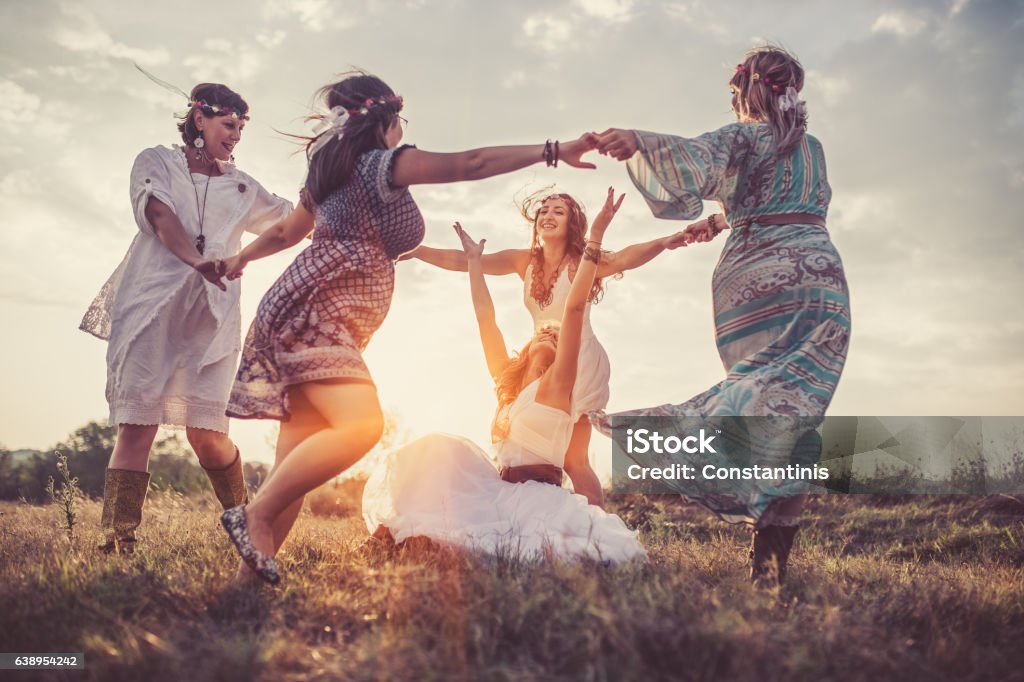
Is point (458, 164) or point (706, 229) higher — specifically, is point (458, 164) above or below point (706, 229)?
below

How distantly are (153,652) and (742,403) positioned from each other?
2769mm

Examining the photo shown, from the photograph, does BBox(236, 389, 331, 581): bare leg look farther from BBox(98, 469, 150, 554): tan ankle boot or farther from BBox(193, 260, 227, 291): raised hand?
BBox(98, 469, 150, 554): tan ankle boot

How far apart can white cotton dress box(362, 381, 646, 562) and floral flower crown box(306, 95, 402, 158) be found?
1.83m

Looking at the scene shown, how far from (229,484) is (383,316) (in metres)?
2.11

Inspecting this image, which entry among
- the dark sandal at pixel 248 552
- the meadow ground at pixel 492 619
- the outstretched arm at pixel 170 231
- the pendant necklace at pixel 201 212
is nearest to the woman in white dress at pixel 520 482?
the meadow ground at pixel 492 619

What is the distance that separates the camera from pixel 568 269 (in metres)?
6.04

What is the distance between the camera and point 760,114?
427 cm

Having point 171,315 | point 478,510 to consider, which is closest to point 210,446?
point 171,315

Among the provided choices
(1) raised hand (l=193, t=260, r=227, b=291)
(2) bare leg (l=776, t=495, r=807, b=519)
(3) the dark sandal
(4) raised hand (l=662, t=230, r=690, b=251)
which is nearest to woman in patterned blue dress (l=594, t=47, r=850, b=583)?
(2) bare leg (l=776, t=495, r=807, b=519)

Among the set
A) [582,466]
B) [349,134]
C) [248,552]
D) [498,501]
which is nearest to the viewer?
[248,552]

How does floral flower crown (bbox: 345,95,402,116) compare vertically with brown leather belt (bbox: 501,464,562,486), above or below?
above

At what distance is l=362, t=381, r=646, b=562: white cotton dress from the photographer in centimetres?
401

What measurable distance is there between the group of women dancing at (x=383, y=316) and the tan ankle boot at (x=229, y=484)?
0.01 metres

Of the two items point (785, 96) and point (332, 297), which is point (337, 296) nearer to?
point (332, 297)
